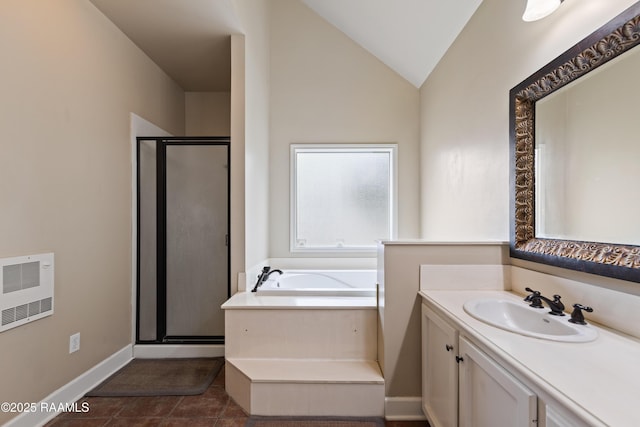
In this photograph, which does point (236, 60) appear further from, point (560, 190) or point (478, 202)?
point (560, 190)

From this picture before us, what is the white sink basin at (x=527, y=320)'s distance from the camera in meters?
1.08

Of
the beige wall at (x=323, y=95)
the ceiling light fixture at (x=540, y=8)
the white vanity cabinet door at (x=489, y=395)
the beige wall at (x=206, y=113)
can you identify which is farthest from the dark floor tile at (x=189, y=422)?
the beige wall at (x=206, y=113)

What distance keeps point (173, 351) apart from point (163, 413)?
0.80 m

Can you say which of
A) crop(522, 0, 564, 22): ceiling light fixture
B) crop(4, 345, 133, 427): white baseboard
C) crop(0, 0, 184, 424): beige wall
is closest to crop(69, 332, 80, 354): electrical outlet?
crop(0, 0, 184, 424): beige wall

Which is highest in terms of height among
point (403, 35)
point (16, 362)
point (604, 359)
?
point (403, 35)

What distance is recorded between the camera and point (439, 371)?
158cm

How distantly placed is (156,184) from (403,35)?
2.59 meters

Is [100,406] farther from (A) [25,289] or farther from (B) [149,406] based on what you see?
(A) [25,289]

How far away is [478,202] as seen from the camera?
214 cm

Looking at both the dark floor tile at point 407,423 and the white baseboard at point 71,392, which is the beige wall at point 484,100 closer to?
the dark floor tile at point 407,423

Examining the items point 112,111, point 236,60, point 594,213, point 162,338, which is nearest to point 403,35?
point 236,60

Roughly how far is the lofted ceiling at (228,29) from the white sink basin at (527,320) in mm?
1977

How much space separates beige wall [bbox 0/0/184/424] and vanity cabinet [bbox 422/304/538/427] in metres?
2.19

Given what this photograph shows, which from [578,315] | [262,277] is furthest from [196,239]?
[578,315]
